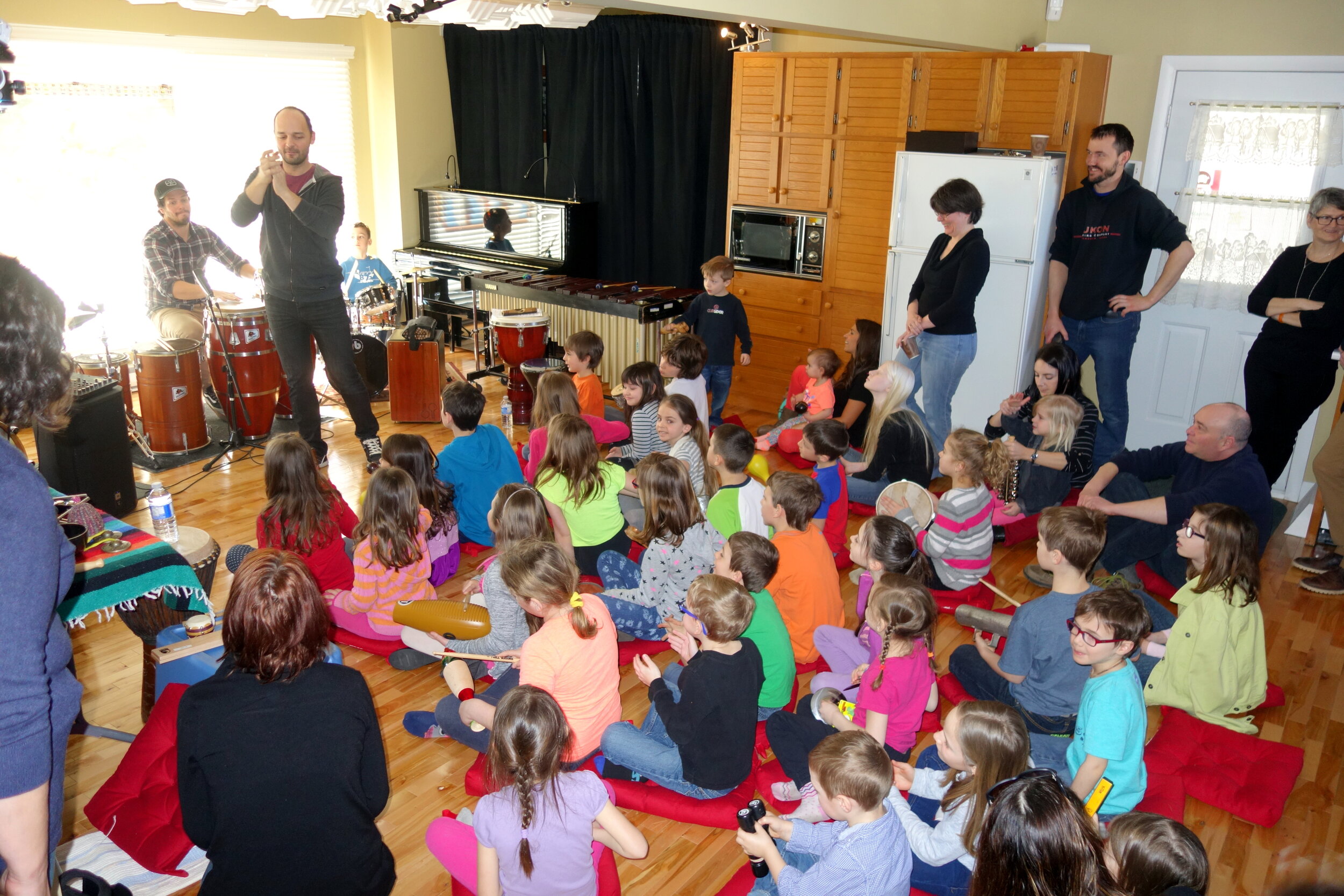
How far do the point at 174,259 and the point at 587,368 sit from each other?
2838 millimetres

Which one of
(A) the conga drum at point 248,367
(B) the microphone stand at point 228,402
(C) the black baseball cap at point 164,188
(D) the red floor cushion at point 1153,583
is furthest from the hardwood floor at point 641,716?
(C) the black baseball cap at point 164,188

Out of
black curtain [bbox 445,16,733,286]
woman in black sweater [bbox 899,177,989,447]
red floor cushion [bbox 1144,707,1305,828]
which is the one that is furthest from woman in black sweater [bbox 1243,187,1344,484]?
black curtain [bbox 445,16,733,286]

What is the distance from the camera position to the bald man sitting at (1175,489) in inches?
150

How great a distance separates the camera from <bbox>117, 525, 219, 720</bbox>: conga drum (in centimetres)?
317

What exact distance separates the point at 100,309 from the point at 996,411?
4.95 metres

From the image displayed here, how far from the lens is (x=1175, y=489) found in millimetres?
4086

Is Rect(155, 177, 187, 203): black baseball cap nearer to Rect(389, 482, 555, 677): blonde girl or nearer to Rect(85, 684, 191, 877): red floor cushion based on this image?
Rect(389, 482, 555, 677): blonde girl

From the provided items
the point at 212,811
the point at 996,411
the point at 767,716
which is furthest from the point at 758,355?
the point at 212,811

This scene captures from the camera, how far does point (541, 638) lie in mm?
2699

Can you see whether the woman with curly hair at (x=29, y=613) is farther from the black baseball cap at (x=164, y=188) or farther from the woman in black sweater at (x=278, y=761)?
the black baseball cap at (x=164, y=188)

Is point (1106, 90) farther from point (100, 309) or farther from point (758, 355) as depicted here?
point (100, 309)

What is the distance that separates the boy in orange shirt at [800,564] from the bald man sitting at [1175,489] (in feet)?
4.51

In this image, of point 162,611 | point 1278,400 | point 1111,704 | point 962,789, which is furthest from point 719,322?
point 962,789

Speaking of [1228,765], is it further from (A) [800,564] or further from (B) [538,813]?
(B) [538,813]
